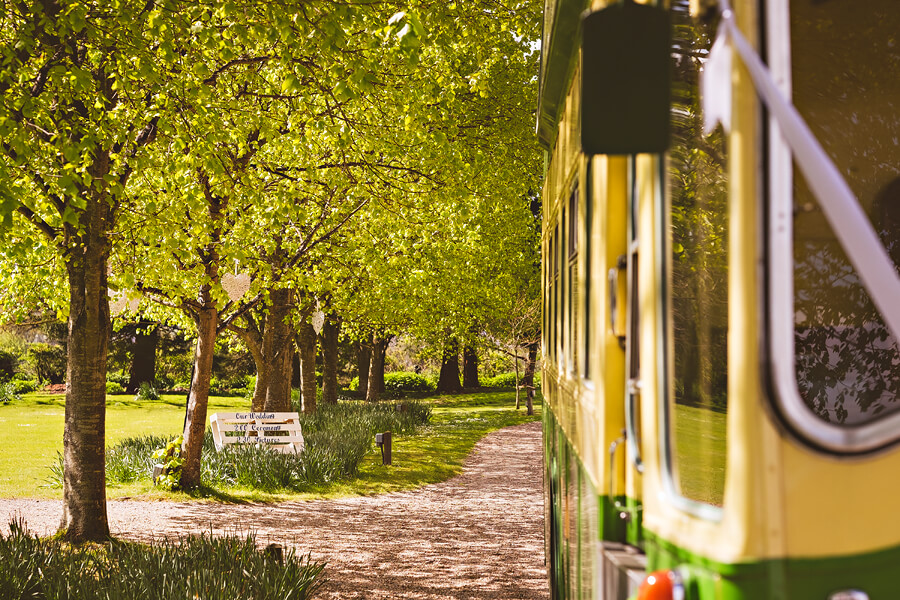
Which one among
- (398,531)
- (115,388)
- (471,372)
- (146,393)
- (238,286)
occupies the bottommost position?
(398,531)

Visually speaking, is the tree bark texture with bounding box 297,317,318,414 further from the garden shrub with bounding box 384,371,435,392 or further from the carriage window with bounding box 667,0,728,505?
the garden shrub with bounding box 384,371,435,392

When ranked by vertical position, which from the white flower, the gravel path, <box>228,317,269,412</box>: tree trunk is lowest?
the gravel path

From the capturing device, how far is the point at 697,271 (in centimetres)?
310

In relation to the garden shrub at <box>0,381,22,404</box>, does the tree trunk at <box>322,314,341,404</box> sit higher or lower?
higher

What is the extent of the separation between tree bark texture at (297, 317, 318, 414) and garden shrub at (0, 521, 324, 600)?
14.5 meters

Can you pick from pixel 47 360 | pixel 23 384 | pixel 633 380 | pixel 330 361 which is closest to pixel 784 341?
pixel 633 380

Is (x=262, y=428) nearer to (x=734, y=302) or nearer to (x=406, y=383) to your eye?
(x=734, y=302)

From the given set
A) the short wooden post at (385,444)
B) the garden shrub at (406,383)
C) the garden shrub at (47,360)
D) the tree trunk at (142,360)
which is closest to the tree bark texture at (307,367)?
the short wooden post at (385,444)

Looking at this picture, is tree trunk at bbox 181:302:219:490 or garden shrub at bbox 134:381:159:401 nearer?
tree trunk at bbox 181:302:219:490

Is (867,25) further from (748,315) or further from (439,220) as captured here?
(439,220)

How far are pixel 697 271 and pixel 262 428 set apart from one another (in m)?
12.9

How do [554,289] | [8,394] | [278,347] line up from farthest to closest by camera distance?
1. [8,394]
2. [278,347]
3. [554,289]

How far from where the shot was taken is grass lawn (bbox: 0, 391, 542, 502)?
13.2m

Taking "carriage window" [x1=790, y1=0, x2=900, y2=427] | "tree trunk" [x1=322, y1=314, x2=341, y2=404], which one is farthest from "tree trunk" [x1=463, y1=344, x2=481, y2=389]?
"carriage window" [x1=790, y1=0, x2=900, y2=427]
